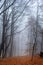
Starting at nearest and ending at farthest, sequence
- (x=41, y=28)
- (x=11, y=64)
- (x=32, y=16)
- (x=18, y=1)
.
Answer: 1. (x=11, y=64)
2. (x=18, y=1)
3. (x=32, y=16)
4. (x=41, y=28)

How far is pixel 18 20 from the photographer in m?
8.77

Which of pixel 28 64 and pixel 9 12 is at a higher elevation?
pixel 9 12

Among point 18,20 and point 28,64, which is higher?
point 18,20

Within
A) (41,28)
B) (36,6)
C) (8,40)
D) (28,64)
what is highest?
(36,6)

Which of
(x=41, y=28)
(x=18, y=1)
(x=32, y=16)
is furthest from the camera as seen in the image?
(x=41, y=28)

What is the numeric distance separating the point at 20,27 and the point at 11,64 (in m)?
3.91

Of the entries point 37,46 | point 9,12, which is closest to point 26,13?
point 9,12

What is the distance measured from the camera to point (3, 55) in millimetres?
9125

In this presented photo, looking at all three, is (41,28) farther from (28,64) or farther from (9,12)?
(28,64)

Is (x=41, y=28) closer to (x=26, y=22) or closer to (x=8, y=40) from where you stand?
(x=26, y=22)

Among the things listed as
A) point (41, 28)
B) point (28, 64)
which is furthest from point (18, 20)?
point (28, 64)

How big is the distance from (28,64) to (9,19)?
11.8ft

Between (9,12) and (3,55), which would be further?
(3,55)

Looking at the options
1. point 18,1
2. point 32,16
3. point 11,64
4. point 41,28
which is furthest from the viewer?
point 41,28
